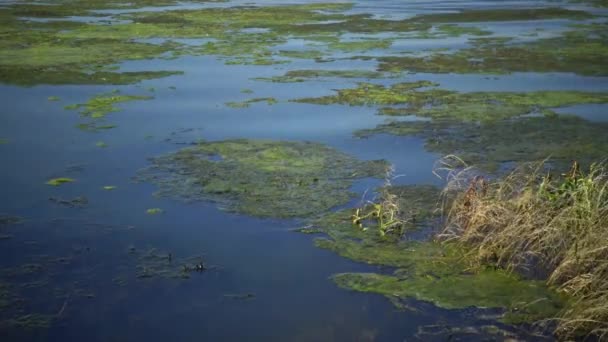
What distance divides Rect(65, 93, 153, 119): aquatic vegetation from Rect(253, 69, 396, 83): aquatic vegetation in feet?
9.03

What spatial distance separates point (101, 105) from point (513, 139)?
6519 millimetres

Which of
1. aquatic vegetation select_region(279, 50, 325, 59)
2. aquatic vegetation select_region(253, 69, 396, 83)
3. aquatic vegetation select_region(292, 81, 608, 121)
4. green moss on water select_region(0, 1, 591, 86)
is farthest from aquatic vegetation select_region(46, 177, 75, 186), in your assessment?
aquatic vegetation select_region(279, 50, 325, 59)

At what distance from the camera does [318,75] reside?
47.8 feet

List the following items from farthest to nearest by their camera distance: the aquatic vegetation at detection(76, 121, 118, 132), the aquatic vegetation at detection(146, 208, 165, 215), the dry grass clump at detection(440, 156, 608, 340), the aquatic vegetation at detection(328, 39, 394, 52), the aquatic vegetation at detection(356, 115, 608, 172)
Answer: the aquatic vegetation at detection(328, 39, 394, 52)
the aquatic vegetation at detection(76, 121, 118, 132)
the aquatic vegetation at detection(356, 115, 608, 172)
the aquatic vegetation at detection(146, 208, 165, 215)
the dry grass clump at detection(440, 156, 608, 340)

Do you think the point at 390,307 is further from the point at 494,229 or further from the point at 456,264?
the point at 494,229

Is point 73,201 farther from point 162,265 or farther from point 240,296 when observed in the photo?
point 240,296

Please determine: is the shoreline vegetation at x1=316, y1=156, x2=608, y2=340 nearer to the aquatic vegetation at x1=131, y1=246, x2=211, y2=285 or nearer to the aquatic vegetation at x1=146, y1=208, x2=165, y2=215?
the aquatic vegetation at x1=131, y1=246, x2=211, y2=285

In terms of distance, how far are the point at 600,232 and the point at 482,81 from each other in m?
8.37

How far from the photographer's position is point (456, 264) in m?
6.07

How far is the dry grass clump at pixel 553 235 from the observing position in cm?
518

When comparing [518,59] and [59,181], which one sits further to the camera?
[518,59]

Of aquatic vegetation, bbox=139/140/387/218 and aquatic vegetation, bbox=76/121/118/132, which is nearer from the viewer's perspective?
aquatic vegetation, bbox=139/140/387/218

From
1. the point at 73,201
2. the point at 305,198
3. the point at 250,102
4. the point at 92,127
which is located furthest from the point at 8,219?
the point at 250,102

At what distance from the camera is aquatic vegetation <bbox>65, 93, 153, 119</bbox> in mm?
11477
